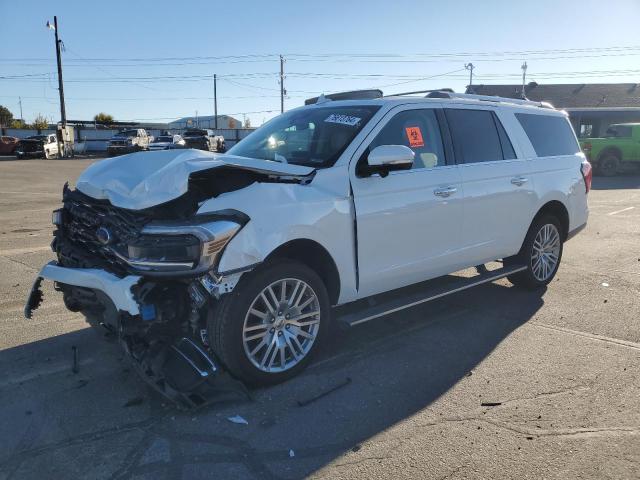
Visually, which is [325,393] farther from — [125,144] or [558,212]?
[125,144]

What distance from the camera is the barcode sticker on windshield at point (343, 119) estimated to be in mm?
4468

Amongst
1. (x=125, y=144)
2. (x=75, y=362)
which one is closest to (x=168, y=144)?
(x=75, y=362)

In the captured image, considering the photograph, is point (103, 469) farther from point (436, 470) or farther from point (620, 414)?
point (620, 414)

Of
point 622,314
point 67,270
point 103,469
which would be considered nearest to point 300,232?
point 67,270

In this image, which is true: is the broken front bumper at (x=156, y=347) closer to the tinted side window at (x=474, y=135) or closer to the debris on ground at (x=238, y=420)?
the debris on ground at (x=238, y=420)

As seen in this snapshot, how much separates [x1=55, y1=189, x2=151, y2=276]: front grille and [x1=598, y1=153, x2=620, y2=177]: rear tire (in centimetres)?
2268

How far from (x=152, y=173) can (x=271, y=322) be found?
1.29 meters

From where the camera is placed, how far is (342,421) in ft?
11.1

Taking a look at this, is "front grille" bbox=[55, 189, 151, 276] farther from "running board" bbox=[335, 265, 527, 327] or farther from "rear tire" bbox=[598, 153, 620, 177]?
"rear tire" bbox=[598, 153, 620, 177]

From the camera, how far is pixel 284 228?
363 cm

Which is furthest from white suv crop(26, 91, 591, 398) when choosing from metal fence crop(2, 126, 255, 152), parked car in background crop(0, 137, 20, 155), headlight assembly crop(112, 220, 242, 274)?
parked car in background crop(0, 137, 20, 155)

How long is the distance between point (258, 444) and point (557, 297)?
4219mm

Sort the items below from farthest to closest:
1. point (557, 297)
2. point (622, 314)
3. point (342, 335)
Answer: point (557, 297) < point (622, 314) < point (342, 335)

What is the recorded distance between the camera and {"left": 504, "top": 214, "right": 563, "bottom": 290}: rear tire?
5.97m
